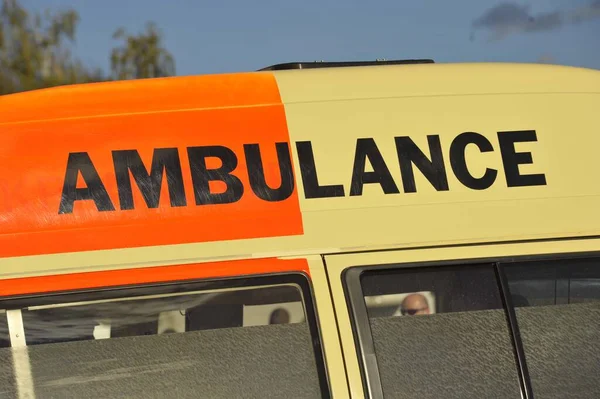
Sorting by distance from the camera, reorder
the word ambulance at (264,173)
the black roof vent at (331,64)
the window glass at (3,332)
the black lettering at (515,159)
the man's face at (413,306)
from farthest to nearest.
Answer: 1. the black roof vent at (331,64)
2. the black lettering at (515,159)
3. the man's face at (413,306)
4. the word ambulance at (264,173)
5. the window glass at (3,332)

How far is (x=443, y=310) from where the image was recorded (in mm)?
3219

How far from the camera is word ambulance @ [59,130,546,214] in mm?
3096

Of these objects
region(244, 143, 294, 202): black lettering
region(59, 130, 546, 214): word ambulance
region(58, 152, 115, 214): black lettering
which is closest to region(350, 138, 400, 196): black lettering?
region(59, 130, 546, 214): word ambulance

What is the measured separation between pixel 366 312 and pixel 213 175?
676 mm

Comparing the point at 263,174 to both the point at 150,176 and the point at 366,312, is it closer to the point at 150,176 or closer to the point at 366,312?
the point at 150,176

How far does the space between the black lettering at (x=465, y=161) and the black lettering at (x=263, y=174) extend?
58 centimetres

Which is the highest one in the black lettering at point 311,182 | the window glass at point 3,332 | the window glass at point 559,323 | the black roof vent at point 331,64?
the black roof vent at point 331,64

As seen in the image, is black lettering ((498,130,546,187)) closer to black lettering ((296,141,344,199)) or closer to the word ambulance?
the word ambulance

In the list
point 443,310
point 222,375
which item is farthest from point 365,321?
point 222,375

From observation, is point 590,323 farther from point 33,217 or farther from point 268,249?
point 33,217

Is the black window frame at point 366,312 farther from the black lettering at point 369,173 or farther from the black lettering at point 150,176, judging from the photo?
the black lettering at point 150,176

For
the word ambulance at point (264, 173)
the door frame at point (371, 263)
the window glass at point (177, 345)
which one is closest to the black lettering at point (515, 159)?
the word ambulance at point (264, 173)

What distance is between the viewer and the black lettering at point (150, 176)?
3.10m

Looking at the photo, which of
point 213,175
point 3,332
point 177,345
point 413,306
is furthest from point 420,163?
point 3,332
